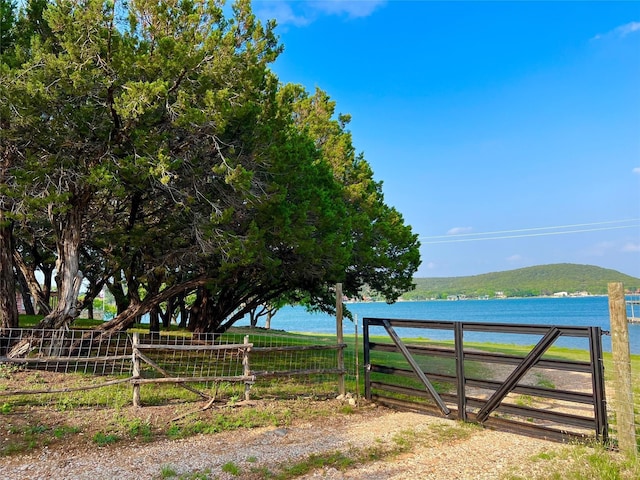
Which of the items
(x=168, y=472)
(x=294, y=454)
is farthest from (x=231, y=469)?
(x=294, y=454)

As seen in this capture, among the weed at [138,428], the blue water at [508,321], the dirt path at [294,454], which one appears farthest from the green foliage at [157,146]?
the dirt path at [294,454]

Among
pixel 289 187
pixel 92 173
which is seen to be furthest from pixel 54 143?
pixel 289 187

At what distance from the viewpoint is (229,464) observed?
5305 mm

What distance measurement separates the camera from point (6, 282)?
11039 millimetres

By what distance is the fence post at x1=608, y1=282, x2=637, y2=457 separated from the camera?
5469 millimetres

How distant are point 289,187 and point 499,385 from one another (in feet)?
26.3

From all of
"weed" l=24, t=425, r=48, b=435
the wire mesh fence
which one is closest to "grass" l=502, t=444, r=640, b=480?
the wire mesh fence

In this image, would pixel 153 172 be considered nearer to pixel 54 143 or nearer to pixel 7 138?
pixel 54 143

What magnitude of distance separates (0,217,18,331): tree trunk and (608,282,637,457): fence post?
1258 cm

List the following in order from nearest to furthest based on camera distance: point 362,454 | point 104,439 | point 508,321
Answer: point 362,454
point 104,439
point 508,321

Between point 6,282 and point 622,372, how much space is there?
12742 mm

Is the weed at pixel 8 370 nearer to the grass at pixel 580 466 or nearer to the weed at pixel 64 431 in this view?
the weed at pixel 64 431

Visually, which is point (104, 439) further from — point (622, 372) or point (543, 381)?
point (543, 381)

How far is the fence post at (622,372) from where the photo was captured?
5.47 metres
